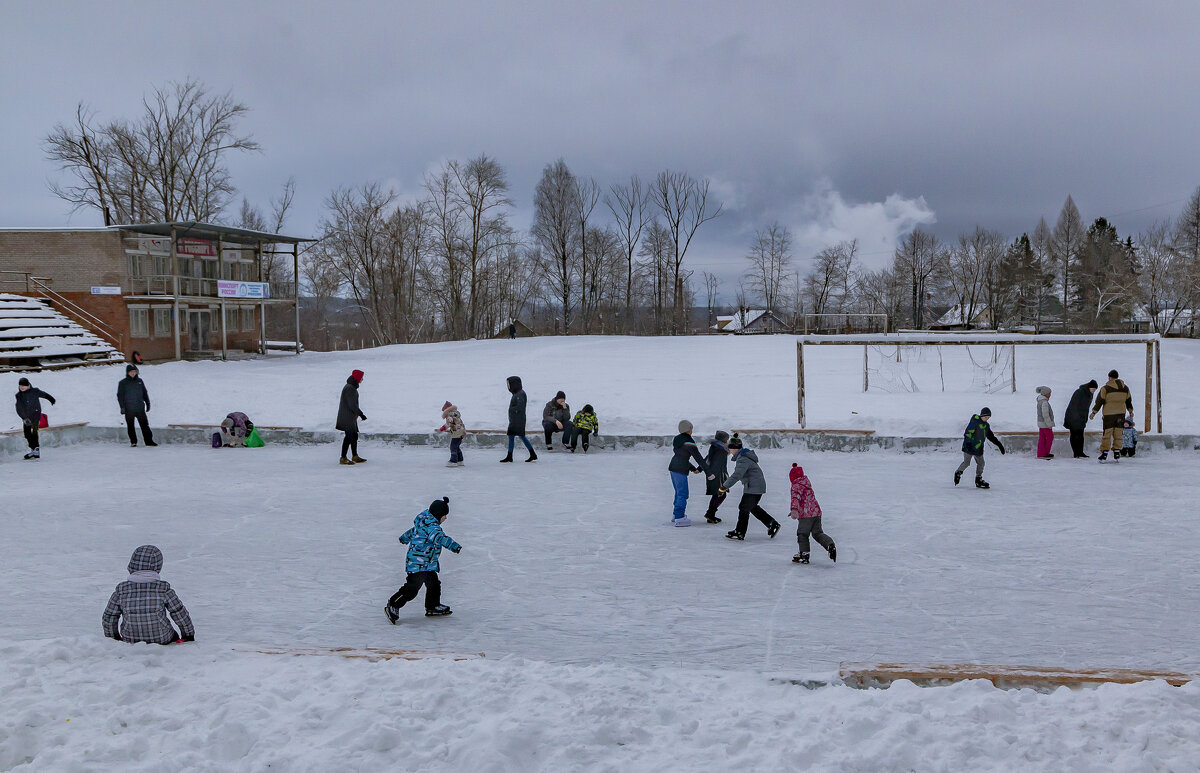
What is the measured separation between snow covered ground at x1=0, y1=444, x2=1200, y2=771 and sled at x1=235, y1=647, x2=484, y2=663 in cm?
13

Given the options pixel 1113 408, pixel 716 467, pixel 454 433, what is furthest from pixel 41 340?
pixel 1113 408

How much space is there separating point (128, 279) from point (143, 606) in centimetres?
3003

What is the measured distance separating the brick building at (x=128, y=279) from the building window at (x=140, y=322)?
4cm

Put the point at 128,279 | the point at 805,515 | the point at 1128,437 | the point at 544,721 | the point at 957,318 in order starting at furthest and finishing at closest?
the point at 957,318 < the point at 128,279 < the point at 1128,437 < the point at 805,515 < the point at 544,721

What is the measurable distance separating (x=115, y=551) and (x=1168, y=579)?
1062cm

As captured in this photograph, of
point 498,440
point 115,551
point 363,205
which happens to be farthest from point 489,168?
point 115,551

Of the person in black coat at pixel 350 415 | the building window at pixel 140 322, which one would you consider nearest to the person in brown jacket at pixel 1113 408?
the person in black coat at pixel 350 415

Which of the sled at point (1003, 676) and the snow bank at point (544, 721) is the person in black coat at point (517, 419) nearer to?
the snow bank at point (544, 721)

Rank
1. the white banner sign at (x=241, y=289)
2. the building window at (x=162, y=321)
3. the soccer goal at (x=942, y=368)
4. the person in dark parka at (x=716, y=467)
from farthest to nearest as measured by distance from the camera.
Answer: the white banner sign at (x=241, y=289), the building window at (x=162, y=321), the soccer goal at (x=942, y=368), the person in dark parka at (x=716, y=467)

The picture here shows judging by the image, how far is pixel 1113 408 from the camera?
14.7m

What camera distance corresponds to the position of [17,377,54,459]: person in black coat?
15.6 m

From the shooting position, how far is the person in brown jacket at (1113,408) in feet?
47.8

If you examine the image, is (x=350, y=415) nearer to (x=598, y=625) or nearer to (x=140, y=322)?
(x=598, y=625)

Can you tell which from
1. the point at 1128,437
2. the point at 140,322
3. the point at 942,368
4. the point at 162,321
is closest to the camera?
the point at 1128,437
